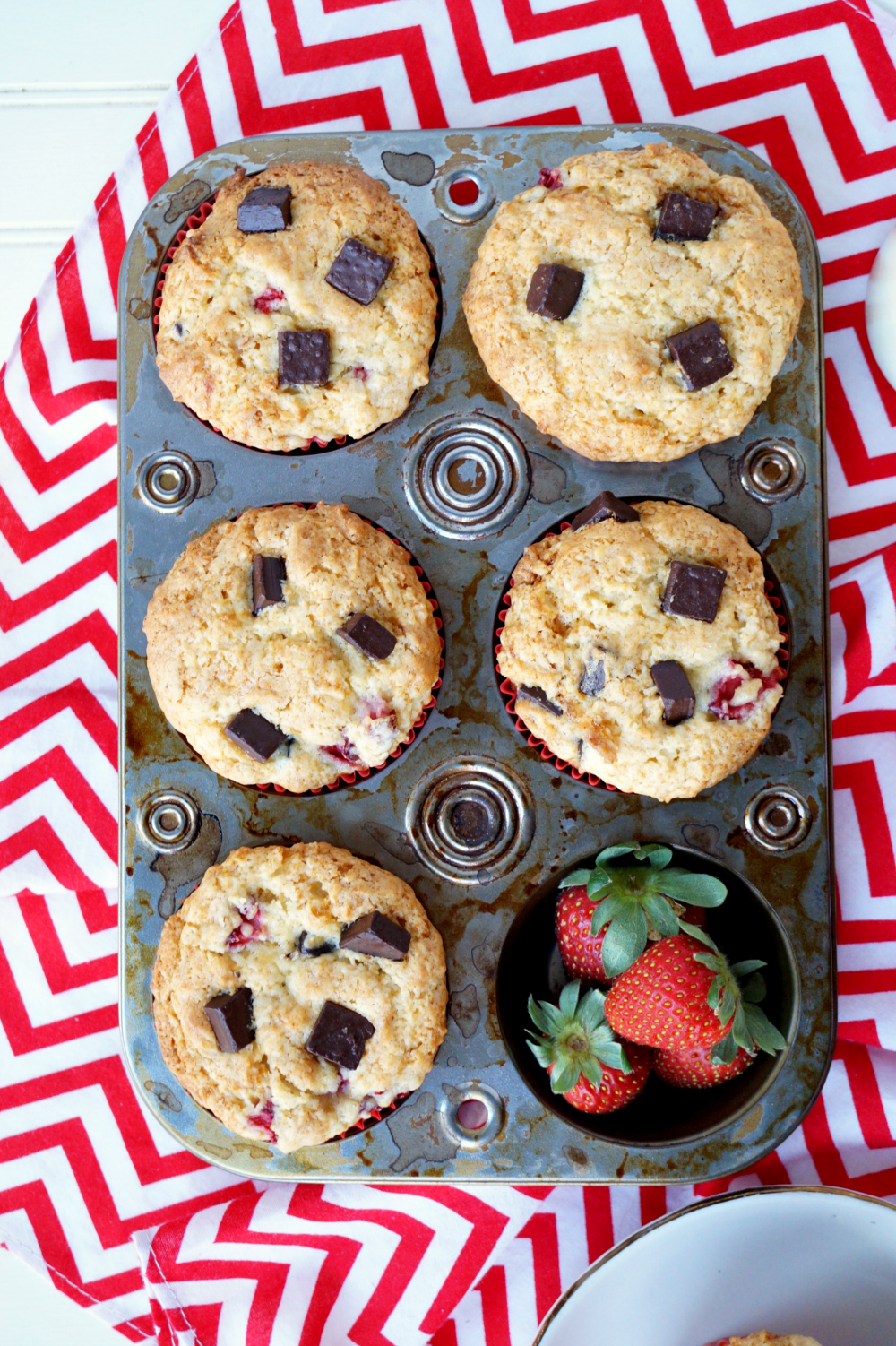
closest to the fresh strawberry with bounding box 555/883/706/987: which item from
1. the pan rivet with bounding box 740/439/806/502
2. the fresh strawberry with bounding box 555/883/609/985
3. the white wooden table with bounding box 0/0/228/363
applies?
the fresh strawberry with bounding box 555/883/609/985

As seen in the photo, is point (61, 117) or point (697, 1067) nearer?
point (697, 1067)

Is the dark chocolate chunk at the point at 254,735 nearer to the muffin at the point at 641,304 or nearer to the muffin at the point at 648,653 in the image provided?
the muffin at the point at 648,653

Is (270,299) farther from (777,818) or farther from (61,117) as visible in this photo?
(777,818)

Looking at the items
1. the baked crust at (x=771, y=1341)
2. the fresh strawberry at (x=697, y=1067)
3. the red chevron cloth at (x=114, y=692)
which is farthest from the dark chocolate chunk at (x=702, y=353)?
the baked crust at (x=771, y=1341)

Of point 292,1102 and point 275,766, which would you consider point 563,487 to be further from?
point 292,1102

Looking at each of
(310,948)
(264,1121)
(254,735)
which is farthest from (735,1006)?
(254,735)
